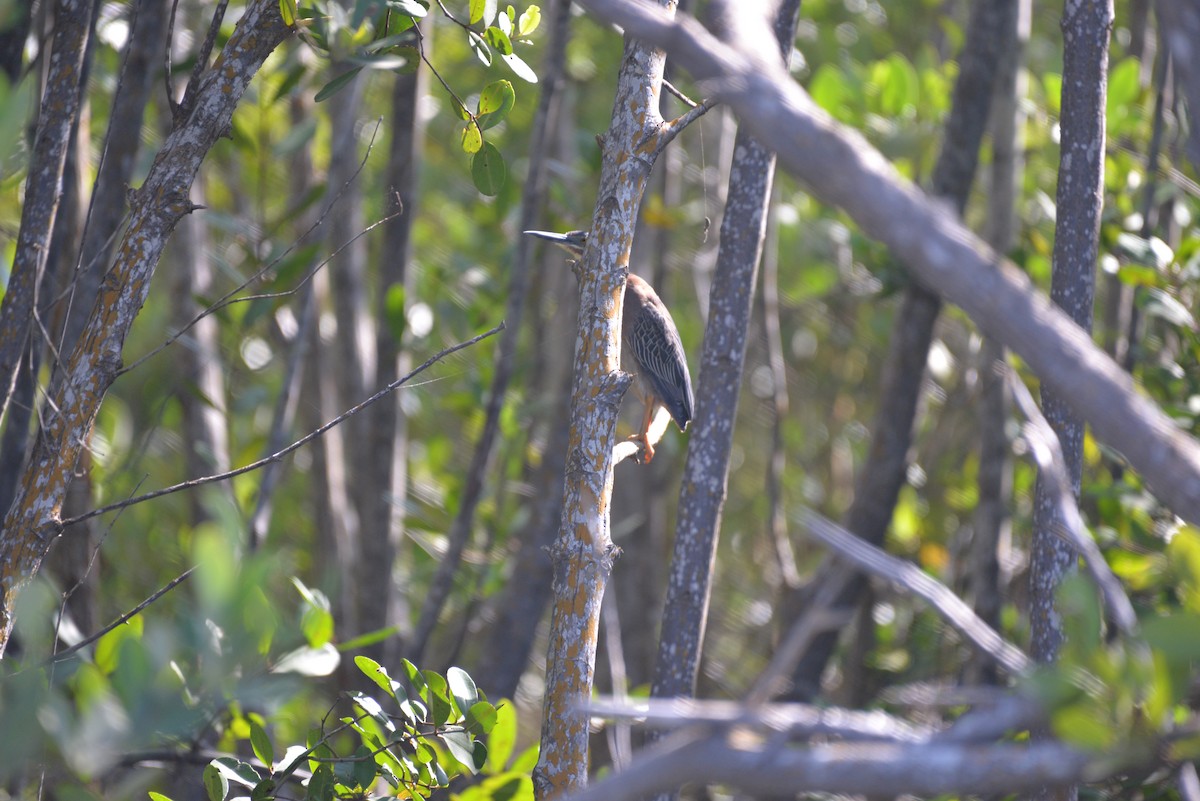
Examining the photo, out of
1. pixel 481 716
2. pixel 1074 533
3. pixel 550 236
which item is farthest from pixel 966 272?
pixel 550 236

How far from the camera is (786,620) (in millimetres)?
4492

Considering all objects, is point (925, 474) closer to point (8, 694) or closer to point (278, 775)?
point (278, 775)

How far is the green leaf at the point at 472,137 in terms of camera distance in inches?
78.4

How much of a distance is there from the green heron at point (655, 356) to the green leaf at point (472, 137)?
1814mm

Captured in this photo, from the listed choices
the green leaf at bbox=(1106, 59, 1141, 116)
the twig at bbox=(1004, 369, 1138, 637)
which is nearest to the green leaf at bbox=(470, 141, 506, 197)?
the twig at bbox=(1004, 369, 1138, 637)

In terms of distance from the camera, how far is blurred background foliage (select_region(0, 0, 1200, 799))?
305 cm

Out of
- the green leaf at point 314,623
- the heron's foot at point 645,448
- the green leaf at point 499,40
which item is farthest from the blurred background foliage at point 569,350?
the heron's foot at point 645,448

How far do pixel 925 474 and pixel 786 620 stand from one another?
133 cm

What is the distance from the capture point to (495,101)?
1945 mm

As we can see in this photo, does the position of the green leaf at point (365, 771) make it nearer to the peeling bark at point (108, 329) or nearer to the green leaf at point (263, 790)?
the green leaf at point (263, 790)

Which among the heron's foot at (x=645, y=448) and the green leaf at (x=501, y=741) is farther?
the heron's foot at (x=645, y=448)

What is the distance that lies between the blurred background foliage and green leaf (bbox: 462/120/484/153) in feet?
0.54

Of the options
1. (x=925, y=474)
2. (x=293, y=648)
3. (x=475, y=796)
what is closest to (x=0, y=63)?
(x=293, y=648)

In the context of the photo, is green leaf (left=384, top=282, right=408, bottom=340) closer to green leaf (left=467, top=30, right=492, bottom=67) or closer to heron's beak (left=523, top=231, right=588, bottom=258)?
heron's beak (left=523, top=231, right=588, bottom=258)
